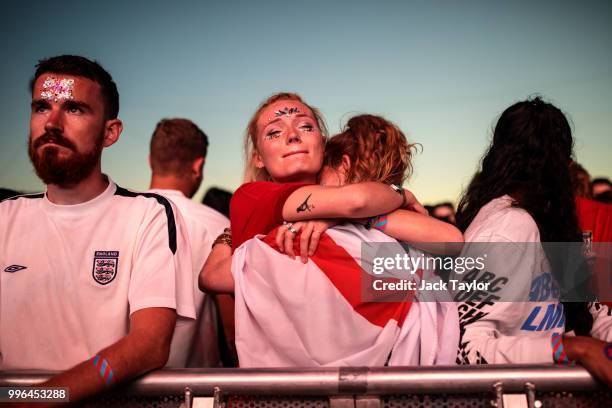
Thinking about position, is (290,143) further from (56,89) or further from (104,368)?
(104,368)

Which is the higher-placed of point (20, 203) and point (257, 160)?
point (257, 160)

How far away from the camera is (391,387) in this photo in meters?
1.14

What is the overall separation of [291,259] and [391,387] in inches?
19.8

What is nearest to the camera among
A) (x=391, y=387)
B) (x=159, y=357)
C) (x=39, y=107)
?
(x=391, y=387)

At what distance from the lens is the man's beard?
1730 mm

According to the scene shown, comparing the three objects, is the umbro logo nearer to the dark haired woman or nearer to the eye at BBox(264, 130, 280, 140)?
the eye at BBox(264, 130, 280, 140)

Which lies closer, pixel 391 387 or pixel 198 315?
pixel 391 387

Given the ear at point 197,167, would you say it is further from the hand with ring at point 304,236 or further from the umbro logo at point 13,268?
the hand with ring at point 304,236

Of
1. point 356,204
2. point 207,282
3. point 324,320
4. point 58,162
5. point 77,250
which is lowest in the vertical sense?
point 324,320

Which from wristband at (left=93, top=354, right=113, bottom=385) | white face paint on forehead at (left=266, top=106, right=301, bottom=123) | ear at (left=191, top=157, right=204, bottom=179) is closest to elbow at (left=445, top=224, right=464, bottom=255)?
white face paint on forehead at (left=266, top=106, right=301, bottom=123)

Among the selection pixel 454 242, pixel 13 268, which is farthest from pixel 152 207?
pixel 454 242

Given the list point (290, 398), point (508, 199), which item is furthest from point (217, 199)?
point (290, 398)

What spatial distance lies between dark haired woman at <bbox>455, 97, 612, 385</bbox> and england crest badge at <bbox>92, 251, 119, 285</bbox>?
42.0 inches

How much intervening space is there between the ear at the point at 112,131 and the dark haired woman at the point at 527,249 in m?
1.26
